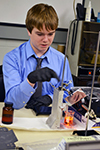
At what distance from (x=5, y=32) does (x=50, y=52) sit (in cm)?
151

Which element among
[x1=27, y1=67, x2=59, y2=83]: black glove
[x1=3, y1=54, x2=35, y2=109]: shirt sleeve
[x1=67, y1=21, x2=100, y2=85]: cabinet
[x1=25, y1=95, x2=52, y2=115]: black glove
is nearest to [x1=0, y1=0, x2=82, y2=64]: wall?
[x1=67, y1=21, x2=100, y2=85]: cabinet

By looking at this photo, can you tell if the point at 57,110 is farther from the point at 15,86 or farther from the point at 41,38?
the point at 41,38

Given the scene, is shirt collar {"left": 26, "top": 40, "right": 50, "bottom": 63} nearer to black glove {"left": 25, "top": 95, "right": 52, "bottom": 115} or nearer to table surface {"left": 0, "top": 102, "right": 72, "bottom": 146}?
black glove {"left": 25, "top": 95, "right": 52, "bottom": 115}

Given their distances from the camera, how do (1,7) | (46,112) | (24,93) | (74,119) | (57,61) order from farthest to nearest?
1. (1,7)
2. (57,61)
3. (24,93)
4. (46,112)
5. (74,119)

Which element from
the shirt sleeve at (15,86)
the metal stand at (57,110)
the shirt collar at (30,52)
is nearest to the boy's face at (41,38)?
the shirt collar at (30,52)

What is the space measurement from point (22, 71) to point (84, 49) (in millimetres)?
1710

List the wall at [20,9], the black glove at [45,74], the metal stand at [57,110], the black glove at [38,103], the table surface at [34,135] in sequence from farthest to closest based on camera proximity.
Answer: the wall at [20,9] < the black glove at [38,103] < the black glove at [45,74] < the metal stand at [57,110] < the table surface at [34,135]

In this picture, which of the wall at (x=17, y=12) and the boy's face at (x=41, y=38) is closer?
the boy's face at (x=41, y=38)

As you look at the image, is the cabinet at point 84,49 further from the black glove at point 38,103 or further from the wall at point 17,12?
the black glove at point 38,103

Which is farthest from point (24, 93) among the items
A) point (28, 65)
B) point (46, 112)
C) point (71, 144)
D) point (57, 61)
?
point (71, 144)

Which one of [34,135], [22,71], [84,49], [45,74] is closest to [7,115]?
[34,135]

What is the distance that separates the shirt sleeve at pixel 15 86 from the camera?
1.50m

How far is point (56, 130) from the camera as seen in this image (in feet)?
3.80

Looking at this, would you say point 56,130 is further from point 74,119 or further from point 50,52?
point 50,52
